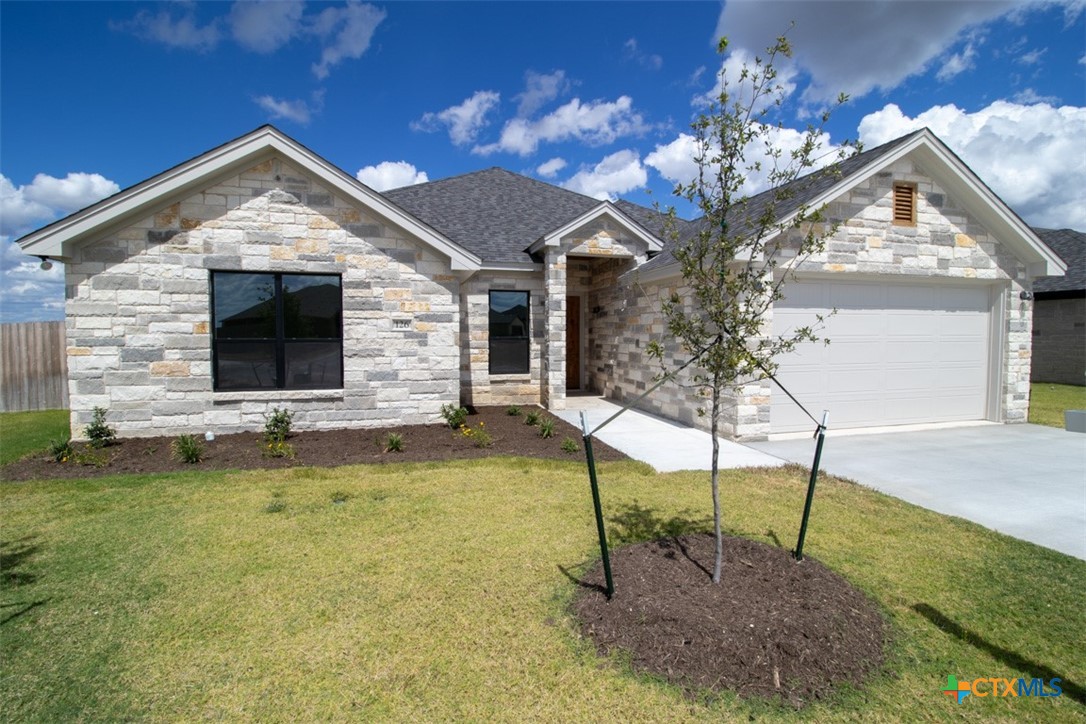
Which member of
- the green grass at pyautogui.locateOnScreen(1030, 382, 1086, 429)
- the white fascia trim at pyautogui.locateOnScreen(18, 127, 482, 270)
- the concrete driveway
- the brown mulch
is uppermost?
the white fascia trim at pyautogui.locateOnScreen(18, 127, 482, 270)

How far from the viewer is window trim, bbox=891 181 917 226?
31.6 feet

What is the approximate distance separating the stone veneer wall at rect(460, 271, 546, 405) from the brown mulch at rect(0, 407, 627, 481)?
99.1 inches

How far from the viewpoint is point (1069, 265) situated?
726 inches

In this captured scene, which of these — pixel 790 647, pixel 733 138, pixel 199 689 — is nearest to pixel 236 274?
pixel 199 689

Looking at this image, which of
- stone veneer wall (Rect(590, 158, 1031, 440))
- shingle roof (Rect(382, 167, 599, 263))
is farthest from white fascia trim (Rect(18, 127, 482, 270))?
stone veneer wall (Rect(590, 158, 1031, 440))

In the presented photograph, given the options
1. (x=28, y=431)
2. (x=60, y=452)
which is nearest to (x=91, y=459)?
(x=60, y=452)

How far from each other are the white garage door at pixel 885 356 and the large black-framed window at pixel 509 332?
218 inches

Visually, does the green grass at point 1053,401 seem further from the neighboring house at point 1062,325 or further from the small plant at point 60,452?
the small plant at point 60,452

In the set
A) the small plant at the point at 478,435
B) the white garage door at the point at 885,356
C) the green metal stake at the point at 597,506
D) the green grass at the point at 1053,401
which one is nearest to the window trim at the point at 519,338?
the small plant at the point at 478,435

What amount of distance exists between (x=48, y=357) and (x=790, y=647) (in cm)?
1578

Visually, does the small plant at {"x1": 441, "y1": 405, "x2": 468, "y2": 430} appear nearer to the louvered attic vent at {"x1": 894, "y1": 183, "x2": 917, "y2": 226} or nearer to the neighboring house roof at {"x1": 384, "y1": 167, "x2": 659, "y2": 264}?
the neighboring house roof at {"x1": 384, "y1": 167, "x2": 659, "y2": 264}

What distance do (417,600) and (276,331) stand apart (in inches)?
266

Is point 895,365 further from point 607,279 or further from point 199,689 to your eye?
point 199,689

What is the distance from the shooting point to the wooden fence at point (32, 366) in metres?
12.1
